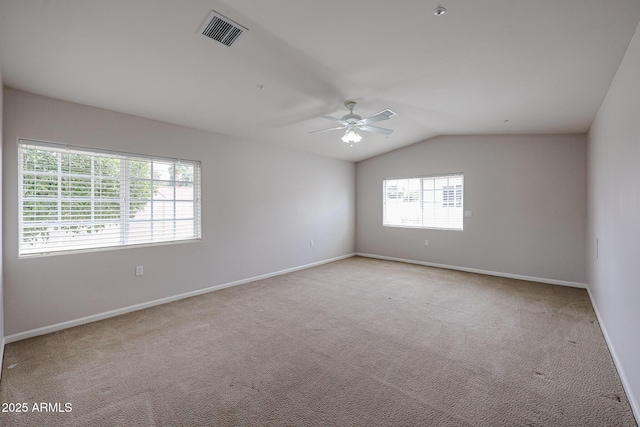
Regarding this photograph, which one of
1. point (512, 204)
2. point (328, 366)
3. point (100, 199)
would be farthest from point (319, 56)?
point (512, 204)

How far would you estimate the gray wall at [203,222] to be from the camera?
2994 millimetres

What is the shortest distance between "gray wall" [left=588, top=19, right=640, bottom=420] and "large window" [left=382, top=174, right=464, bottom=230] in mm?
2485

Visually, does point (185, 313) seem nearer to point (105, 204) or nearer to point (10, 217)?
point (105, 204)

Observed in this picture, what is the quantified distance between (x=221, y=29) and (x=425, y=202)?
540 cm

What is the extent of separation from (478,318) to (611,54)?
9.43ft

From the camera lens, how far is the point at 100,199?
3.54 m

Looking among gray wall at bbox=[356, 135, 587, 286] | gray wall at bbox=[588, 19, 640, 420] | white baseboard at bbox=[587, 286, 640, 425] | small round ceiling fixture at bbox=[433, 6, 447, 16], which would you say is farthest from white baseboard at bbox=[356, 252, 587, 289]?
small round ceiling fixture at bbox=[433, 6, 447, 16]

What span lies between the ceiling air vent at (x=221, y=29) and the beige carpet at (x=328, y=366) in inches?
109

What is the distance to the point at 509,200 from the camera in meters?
5.32

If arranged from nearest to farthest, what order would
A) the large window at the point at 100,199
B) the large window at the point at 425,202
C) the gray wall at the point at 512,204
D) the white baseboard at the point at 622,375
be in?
the white baseboard at the point at 622,375, the large window at the point at 100,199, the gray wall at the point at 512,204, the large window at the point at 425,202

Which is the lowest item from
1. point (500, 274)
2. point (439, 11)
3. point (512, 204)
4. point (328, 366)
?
point (328, 366)

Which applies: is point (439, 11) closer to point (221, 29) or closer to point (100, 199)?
point (221, 29)

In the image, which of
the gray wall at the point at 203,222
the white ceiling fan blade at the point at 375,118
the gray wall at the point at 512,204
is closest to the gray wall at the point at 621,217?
the gray wall at the point at 512,204

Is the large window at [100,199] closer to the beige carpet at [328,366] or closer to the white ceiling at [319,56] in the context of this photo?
the white ceiling at [319,56]
